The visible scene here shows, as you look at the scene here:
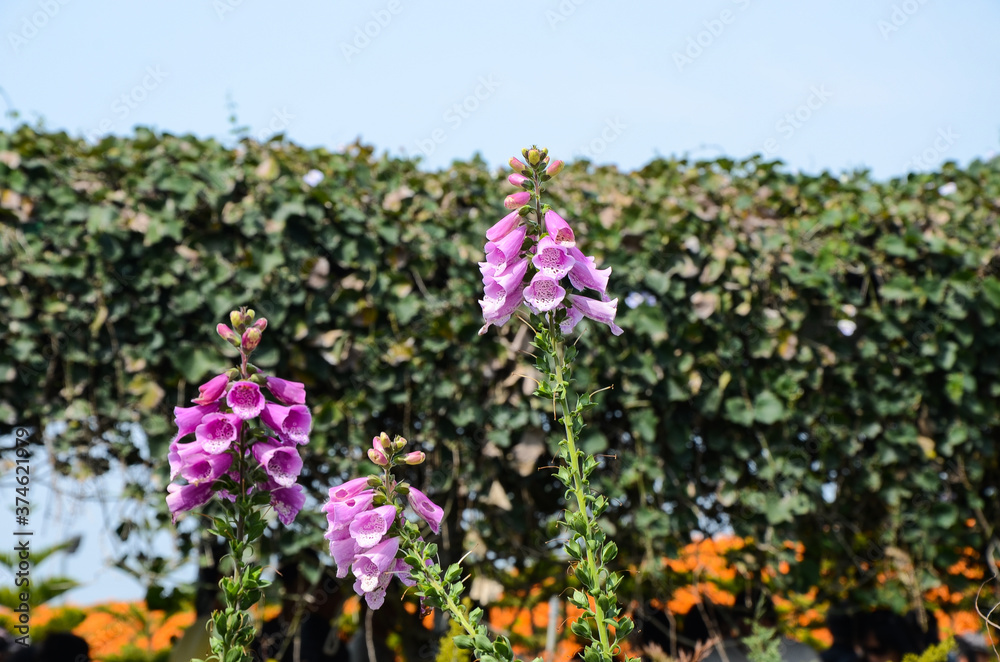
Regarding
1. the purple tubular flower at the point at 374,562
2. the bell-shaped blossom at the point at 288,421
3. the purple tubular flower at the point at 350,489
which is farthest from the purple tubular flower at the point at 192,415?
the purple tubular flower at the point at 374,562

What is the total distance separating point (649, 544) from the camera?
347cm

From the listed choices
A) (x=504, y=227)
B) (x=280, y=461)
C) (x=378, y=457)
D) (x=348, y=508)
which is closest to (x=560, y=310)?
(x=504, y=227)

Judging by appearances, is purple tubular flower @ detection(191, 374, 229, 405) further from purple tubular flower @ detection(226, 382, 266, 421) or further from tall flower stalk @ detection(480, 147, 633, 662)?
tall flower stalk @ detection(480, 147, 633, 662)

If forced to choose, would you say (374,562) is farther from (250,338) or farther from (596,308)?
(596,308)

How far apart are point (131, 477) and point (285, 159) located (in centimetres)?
163

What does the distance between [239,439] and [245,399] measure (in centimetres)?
8

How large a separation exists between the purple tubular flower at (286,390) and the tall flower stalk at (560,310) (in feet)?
1.51

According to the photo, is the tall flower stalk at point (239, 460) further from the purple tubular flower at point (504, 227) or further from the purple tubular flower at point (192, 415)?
the purple tubular flower at point (504, 227)

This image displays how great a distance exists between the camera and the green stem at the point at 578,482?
1.42 metres

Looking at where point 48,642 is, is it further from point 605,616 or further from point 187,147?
point 605,616

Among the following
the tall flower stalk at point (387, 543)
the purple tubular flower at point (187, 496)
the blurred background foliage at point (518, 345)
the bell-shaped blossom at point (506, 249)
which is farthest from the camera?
the blurred background foliage at point (518, 345)

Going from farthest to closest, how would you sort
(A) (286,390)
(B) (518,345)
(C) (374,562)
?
1. (B) (518,345)
2. (A) (286,390)
3. (C) (374,562)

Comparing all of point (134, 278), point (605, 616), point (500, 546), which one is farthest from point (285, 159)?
point (605, 616)

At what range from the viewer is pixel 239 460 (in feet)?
5.19
